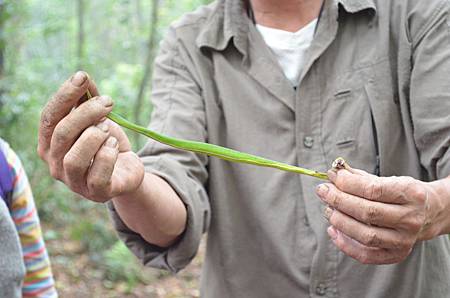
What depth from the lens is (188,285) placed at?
5125mm

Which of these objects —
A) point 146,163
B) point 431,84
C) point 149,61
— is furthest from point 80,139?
point 149,61

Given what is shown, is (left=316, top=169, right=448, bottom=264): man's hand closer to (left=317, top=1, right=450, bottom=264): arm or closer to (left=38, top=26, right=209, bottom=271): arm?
(left=317, top=1, right=450, bottom=264): arm

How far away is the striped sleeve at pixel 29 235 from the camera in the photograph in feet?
6.05

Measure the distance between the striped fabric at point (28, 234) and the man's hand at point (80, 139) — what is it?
516 mm

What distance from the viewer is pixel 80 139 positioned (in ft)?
4.20

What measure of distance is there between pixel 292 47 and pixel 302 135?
286mm

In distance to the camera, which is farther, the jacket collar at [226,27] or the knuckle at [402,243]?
the jacket collar at [226,27]

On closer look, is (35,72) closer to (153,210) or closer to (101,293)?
(101,293)

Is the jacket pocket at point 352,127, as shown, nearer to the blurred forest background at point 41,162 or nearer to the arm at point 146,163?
the arm at point 146,163

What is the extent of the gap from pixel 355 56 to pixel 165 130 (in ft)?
1.91

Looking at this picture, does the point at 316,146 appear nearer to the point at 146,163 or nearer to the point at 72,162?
the point at 146,163

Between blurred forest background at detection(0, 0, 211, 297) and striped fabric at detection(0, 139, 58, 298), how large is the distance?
288 cm

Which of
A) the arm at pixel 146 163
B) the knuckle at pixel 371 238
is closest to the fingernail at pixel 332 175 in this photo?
the knuckle at pixel 371 238

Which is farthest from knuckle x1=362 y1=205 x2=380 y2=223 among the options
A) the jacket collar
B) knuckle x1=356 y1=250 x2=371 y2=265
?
the jacket collar
